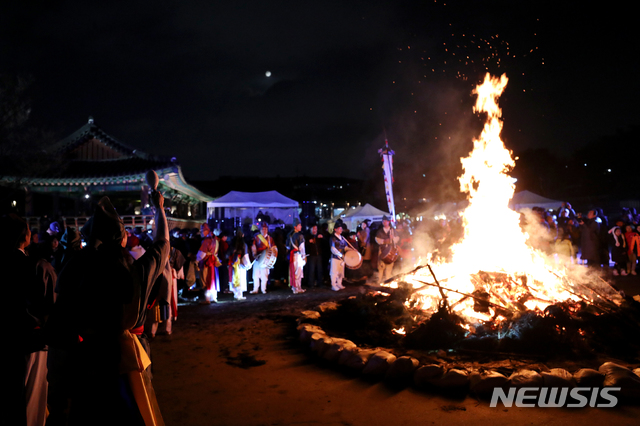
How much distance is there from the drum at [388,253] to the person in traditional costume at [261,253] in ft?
10.5

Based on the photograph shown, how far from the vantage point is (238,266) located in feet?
34.5

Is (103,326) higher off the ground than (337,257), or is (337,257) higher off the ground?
(103,326)

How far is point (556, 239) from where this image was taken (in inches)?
505

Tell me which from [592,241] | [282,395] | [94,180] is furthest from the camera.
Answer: [94,180]

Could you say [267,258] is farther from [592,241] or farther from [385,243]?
[592,241]

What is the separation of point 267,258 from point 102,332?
8.72 metres

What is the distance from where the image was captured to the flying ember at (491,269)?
6375mm

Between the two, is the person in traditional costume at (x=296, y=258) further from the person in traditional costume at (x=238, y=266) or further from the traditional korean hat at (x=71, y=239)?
the traditional korean hat at (x=71, y=239)

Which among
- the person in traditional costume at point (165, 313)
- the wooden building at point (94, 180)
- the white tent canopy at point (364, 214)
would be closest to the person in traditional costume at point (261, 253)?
the person in traditional costume at point (165, 313)

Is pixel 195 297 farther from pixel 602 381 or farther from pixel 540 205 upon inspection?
pixel 540 205

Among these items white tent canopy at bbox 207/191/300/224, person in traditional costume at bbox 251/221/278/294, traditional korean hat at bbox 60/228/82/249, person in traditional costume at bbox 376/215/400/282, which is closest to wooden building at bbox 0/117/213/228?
white tent canopy at bbox 207/191/300/224

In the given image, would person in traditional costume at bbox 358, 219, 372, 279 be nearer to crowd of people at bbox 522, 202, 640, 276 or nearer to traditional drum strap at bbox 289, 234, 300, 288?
traditional drum strap at bbox 289, 234, 300, 288

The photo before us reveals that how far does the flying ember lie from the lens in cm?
638

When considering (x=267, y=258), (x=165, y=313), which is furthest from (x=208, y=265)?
(x=165, y=313)
